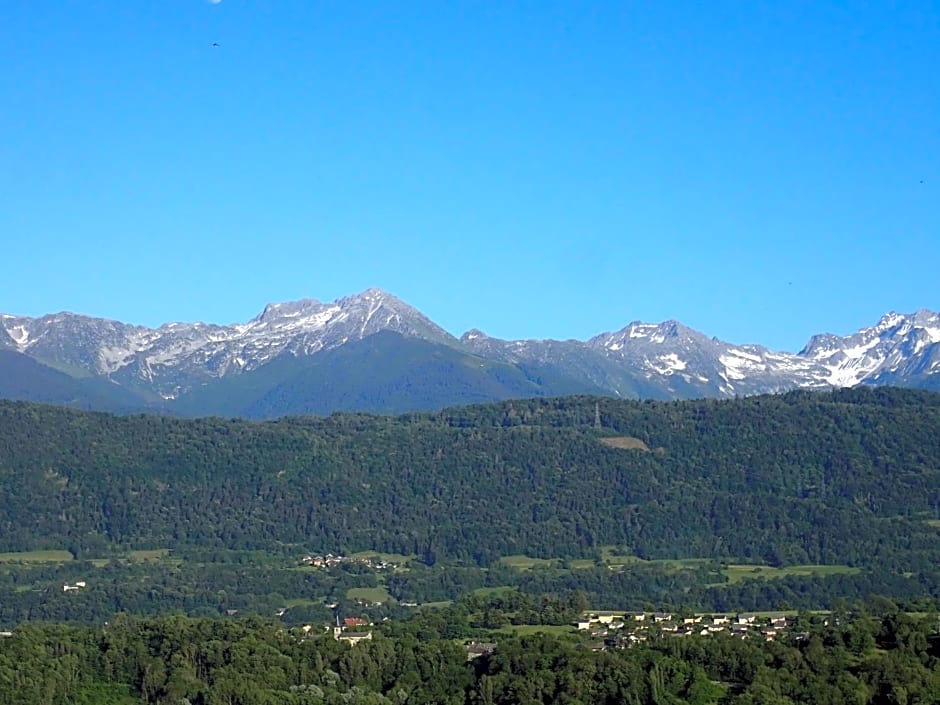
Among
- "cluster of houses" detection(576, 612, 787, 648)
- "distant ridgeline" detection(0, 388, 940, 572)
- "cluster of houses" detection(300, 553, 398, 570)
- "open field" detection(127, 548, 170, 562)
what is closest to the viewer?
"cluster of houses" detection(576, 612, 787, 648)

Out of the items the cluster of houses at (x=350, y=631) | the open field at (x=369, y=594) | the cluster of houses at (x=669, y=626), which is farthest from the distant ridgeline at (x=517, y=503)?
the cluster of houses at (x=350, y=631)

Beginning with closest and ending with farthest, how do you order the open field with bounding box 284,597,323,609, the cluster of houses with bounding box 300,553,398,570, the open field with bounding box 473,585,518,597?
the open field with bounding box 284,597,323,609
the open field with bounding box 473,585,518,597
the cluster of houses with bounding box 300,553,398,570

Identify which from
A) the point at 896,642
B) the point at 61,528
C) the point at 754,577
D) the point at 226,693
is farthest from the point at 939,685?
the point at 61,528

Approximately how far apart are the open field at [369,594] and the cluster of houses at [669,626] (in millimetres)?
41106

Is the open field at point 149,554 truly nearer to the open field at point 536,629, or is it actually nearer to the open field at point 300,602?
the open field at point 300,602

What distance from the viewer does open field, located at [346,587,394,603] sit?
14350 cm

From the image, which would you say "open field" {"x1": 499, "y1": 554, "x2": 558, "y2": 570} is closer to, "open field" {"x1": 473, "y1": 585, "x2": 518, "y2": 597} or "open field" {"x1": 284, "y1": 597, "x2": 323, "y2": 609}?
"open field" {"x1": 473, "y1": 585, "x2": 518, "y2": 597}

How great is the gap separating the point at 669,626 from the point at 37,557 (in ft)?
278

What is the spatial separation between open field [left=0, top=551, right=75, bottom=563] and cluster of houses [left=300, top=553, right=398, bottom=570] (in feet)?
69.6

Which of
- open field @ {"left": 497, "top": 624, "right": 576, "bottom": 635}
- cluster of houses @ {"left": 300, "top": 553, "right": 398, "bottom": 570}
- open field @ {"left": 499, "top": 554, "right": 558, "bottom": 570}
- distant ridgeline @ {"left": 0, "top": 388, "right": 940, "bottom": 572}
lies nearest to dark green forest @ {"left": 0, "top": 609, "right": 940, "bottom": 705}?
open field @ {"left": 497, "top": 624, "right": 576, "bottom": 635}

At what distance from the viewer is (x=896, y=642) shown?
82562 millimetres

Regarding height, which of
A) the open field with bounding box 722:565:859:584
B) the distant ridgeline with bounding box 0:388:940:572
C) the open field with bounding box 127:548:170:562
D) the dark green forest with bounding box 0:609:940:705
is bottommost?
the dark green forest with bounding box 0:609:940:705

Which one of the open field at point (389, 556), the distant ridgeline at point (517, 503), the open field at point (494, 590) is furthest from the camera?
the distant ridgeline at point (517, 503)

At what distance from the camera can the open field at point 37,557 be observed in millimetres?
161875
